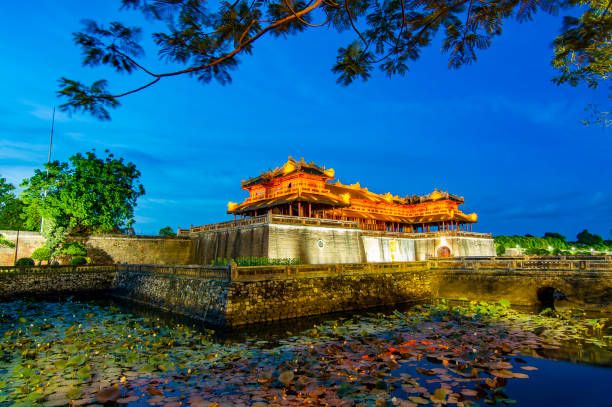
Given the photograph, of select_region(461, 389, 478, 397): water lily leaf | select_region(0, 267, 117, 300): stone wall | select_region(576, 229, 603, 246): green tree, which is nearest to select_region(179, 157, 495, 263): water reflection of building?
select_region(0, 267, 117, 300): stone wall

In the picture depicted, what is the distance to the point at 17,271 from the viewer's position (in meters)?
22.8

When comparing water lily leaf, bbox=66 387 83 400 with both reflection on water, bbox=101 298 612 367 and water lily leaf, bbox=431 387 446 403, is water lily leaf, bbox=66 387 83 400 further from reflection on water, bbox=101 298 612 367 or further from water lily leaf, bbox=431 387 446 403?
water lily leaf, bbox=431 387 446 403

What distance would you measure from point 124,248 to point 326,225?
61.5 ft

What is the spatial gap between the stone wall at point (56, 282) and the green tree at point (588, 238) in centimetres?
8202

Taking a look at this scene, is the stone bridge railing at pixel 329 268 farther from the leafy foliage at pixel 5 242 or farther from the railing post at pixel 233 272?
the leafy foliage at pixel 5 242

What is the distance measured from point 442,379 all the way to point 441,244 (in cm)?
3264

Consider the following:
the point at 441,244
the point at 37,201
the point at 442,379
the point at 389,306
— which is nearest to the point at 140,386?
the point at 442,379

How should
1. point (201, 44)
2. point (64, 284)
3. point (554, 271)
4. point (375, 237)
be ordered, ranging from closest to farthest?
point (201, 44)
point (554, 271)
point (64, 284)
point (375, 237)

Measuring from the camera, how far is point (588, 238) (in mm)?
68062

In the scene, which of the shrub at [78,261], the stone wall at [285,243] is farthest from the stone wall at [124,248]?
the stone wall at [285,243]

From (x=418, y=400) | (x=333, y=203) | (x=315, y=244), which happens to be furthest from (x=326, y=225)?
(x=418, y=400)

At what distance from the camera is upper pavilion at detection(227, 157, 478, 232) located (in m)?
31.3

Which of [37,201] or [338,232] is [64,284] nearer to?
[37,201]

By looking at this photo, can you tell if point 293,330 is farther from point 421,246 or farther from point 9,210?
point 9,210
